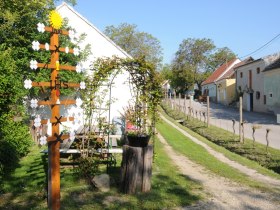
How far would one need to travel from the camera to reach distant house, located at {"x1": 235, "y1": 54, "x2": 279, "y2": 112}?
3738cm

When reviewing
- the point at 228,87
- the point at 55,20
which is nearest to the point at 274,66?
the point at 228,87

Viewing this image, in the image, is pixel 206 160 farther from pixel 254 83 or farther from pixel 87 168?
pixel 254 83

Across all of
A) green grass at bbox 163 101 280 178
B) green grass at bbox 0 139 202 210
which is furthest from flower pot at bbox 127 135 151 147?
green grass at bbox 163 101 280 178

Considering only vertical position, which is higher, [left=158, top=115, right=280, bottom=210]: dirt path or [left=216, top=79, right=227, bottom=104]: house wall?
[left=216, top=79, right=227, bottom=104]: house wall

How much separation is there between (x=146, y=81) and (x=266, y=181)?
4.07m

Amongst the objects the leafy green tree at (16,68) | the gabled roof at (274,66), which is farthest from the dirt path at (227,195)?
the gabled roof at (274,66)

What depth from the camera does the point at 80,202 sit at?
6.48 m

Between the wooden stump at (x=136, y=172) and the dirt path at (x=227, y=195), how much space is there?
1.26 metres

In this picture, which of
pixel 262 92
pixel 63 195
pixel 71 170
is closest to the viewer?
pixel 63 195

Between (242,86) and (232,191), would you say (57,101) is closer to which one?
(232,191)

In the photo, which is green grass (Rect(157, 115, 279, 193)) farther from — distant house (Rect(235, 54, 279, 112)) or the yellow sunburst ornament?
distant house (Rect(235, 54, 279, 112))

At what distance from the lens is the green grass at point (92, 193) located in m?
6.41

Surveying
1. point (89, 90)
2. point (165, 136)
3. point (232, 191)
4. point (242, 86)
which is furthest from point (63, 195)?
point (242, 86)

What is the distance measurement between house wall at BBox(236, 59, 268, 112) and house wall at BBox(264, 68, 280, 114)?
1.26 meters
